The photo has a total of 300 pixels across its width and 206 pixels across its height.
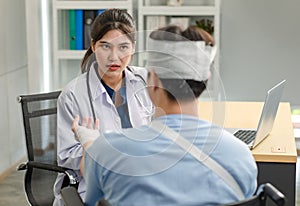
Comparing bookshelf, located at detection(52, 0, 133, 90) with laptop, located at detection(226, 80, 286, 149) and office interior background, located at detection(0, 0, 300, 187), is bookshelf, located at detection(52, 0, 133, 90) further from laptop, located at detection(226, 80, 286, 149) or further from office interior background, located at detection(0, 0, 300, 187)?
laptop, located at detection(226, 80, 286, 149)

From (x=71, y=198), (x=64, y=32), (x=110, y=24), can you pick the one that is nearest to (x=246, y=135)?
(x=110, y=24)

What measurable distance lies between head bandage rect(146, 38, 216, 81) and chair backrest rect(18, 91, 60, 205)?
1264mm

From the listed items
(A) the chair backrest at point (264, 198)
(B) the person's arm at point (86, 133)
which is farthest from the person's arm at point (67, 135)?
(A) the chair backrest at point (264, 198)

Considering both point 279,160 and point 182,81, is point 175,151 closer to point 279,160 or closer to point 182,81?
point 182,81

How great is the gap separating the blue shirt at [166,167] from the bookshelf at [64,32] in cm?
319

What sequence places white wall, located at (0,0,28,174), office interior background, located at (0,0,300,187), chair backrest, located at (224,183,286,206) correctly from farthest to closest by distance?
office interior background, located at (0,0,300,187)
white wall, located at (0,0,28,174)
chair backrest, located at (224,183,286,206)

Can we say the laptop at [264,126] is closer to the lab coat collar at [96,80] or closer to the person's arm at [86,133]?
the lab coat collar at [96,80]

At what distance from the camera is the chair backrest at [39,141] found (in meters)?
2.69

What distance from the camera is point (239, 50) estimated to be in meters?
4.96

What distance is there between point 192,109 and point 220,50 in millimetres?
3383

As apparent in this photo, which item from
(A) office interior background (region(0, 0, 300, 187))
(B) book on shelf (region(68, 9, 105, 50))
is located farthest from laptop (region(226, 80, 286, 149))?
(B) book on shelf (region(68, 9, 105, 50))

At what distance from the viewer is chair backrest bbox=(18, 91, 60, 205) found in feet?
8.83

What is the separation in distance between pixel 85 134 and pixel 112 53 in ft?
1.35

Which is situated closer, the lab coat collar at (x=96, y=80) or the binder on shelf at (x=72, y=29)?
the lab coat collar at (x=96, y=80)
